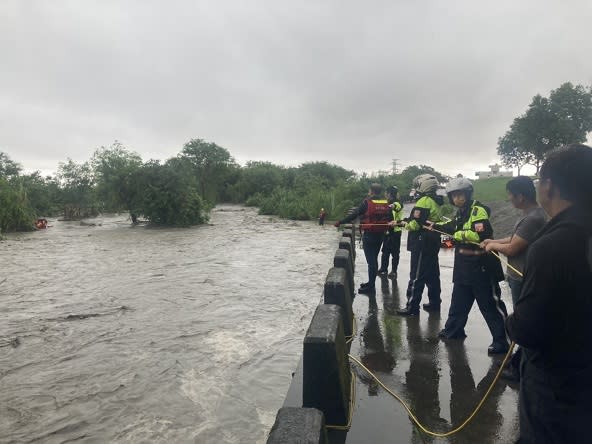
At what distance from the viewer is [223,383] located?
4.86 metres

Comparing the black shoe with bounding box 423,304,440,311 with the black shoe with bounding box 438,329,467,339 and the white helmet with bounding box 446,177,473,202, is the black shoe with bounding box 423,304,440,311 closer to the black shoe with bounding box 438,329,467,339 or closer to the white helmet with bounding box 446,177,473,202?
the black shoe with bounding box 438,329,467,339

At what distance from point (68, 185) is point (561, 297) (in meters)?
39.0

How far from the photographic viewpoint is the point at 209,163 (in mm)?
69250

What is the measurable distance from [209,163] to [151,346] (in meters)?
65.6

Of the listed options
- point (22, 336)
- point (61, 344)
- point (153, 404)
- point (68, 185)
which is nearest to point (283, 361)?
point (153, 404)

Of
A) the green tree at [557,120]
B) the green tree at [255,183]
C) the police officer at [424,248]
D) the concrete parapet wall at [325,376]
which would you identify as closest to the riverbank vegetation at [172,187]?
the green tree at [557,120]

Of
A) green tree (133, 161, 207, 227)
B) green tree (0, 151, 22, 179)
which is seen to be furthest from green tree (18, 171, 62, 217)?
green tree (133, 161, 207, 227)

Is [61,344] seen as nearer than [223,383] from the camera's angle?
No

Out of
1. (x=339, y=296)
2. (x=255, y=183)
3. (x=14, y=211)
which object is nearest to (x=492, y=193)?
(x=339, y=296)

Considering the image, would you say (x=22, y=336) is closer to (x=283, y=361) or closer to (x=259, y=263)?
(x=283, y=361)

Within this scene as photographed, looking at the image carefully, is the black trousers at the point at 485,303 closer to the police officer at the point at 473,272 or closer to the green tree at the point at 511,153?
the police officer at the point at 473,272

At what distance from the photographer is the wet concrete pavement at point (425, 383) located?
10.4ft

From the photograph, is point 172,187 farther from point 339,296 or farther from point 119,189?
point 339,296

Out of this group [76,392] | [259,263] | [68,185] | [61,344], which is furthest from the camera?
[68,185]
